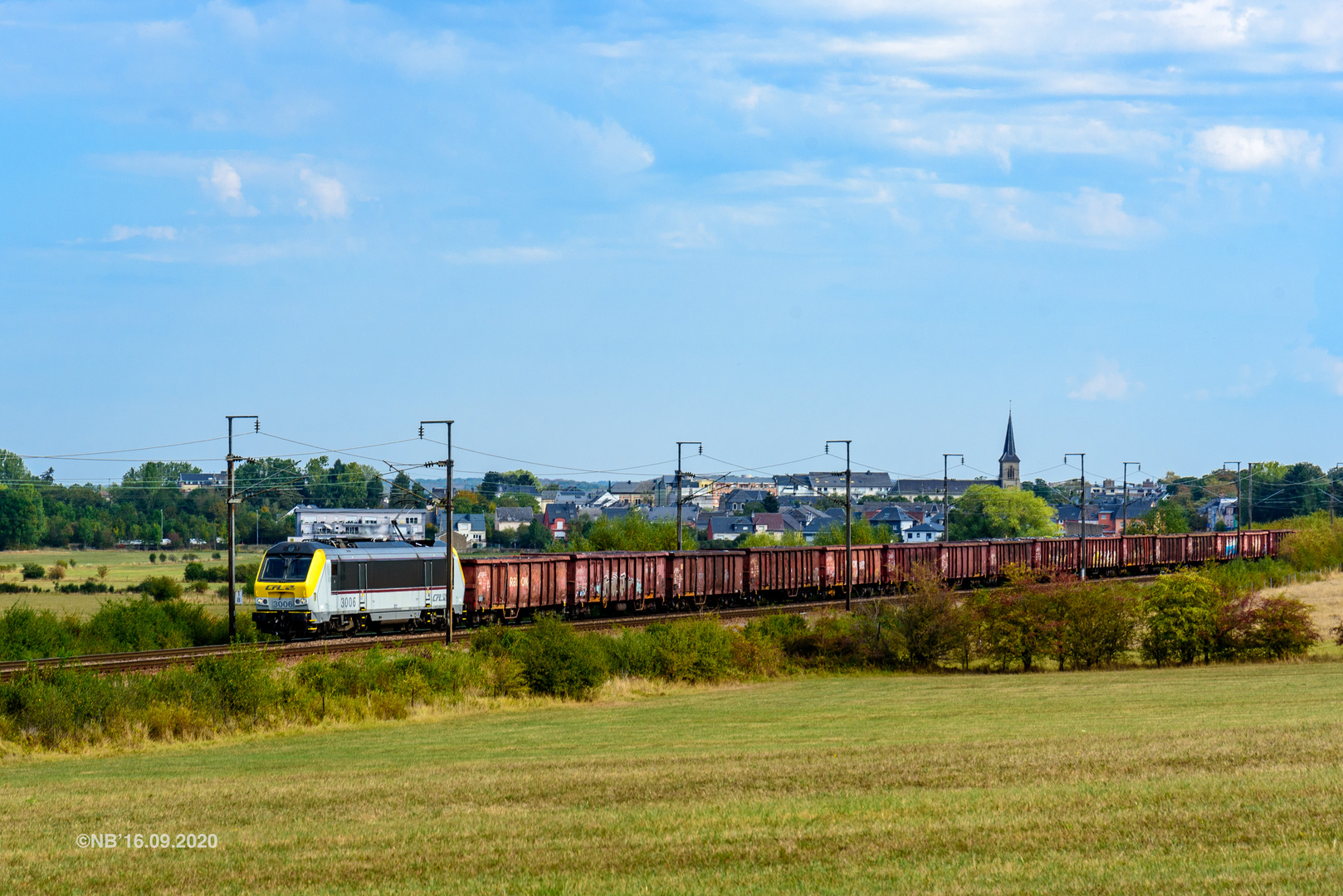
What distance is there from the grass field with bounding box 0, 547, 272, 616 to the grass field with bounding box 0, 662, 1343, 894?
114 feet

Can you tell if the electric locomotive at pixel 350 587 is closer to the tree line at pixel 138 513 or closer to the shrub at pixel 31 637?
the shrub at pixel 31 637

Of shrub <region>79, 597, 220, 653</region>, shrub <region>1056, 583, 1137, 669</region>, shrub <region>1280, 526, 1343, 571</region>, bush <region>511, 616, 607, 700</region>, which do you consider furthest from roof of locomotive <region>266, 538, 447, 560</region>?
shrub <region>1280, 526, 1343, 571</region>

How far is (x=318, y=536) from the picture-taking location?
44.6 m

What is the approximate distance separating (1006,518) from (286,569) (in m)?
142

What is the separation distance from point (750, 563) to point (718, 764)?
43069 millimetres

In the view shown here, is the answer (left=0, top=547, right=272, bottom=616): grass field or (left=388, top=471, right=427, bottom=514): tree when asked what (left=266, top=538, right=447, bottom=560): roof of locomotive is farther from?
(left=0, top=547, right=272, bottom=616): grass field

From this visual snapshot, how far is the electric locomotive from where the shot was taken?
42094mm

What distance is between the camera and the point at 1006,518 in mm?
171125

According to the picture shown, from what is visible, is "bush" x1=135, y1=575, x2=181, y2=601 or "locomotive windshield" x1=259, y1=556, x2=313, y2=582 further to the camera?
"bush" x1=135, y1=575, x2=181, y2=601

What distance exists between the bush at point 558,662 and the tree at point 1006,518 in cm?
13530

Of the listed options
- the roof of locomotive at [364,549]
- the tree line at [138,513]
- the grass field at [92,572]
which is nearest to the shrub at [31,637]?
the roof of locomotive at [364,549]

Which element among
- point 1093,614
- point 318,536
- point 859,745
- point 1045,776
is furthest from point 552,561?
point 1045,776

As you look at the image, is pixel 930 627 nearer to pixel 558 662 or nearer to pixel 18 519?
pixel 558 662

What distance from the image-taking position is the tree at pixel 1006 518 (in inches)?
6683
